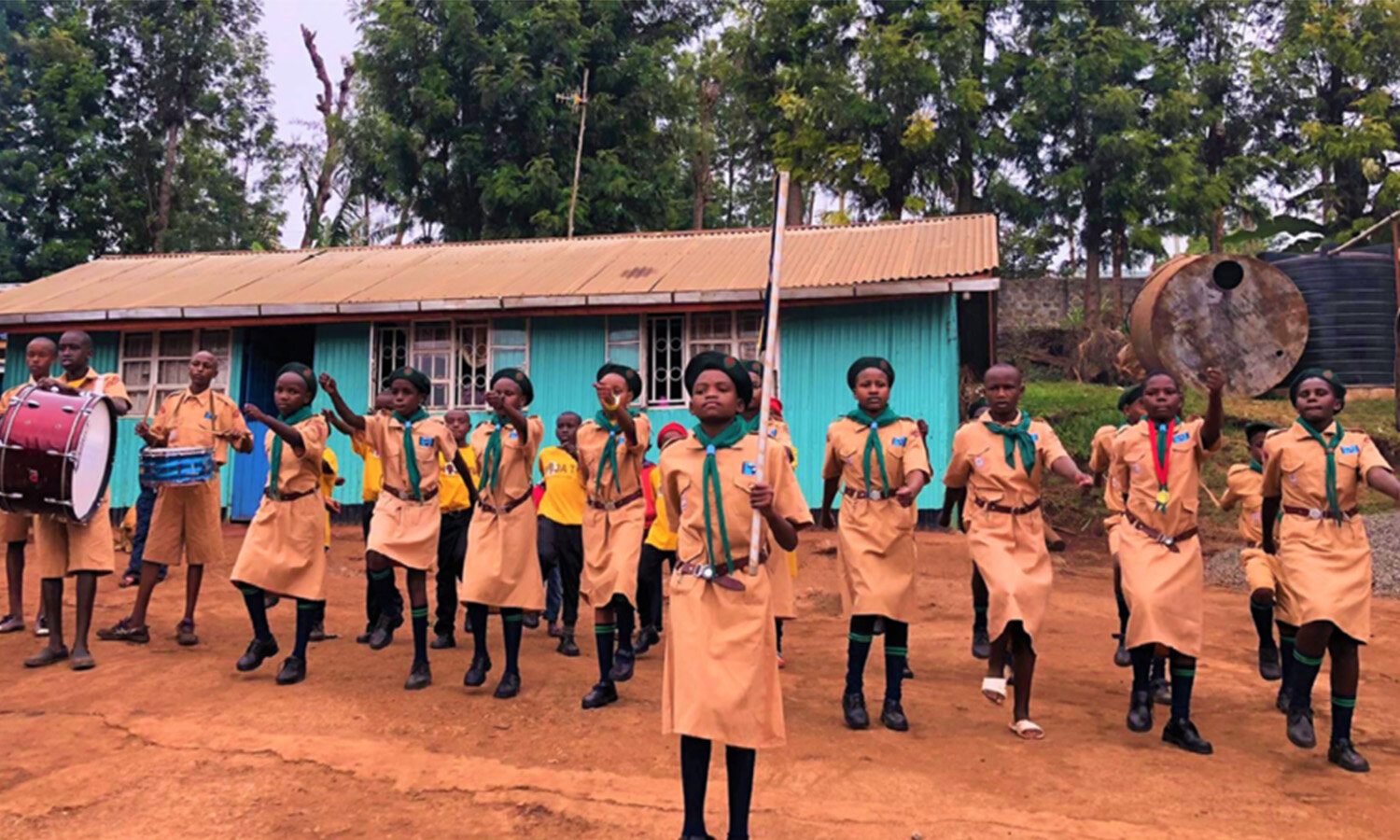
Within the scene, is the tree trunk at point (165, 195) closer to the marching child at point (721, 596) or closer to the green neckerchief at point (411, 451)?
the green neckerchief at point (411, 451)

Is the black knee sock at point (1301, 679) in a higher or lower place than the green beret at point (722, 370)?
lower

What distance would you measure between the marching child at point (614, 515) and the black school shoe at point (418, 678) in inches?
38.0

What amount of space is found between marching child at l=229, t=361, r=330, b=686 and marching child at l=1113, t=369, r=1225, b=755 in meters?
4.50

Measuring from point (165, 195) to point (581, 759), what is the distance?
26113 millimetres

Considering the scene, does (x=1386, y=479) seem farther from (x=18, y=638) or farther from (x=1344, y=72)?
(x=1344, y=72)

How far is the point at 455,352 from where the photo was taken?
13.2 metres

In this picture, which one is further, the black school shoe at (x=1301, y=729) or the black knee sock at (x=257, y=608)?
the black knee sock at (x=257, y=608)

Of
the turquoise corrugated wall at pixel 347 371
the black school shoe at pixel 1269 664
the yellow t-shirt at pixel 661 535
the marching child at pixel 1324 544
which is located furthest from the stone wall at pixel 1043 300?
the marching child at pixel 1324 544

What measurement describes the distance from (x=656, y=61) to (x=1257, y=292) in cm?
1398

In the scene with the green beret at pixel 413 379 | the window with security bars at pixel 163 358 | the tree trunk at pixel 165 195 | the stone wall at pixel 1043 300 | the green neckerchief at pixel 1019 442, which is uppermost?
the tree trunk at pixel 165 195

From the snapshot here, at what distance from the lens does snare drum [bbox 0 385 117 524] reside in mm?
5289

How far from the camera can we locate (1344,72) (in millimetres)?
21156

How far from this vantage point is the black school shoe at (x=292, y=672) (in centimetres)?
549

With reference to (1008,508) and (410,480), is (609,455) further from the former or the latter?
(1008,508)
